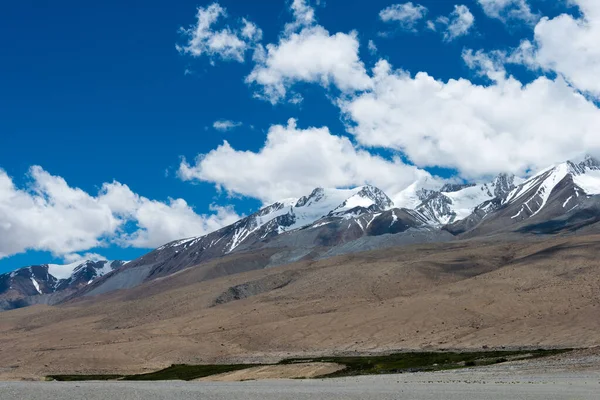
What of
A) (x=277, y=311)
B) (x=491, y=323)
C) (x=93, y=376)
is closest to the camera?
(x=93, y=376)

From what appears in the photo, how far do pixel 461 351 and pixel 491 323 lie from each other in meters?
21.8

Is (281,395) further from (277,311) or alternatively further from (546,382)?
(277,311)

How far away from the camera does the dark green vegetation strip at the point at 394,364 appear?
67000mm

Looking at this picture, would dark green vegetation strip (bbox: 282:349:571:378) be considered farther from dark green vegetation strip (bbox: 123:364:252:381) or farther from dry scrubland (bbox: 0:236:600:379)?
dark green vegetation strip (bbox: 123:364:252:381)

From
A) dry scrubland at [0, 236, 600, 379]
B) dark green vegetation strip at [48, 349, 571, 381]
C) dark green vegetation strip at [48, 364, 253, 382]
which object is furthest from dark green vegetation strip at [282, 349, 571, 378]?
dark green vegetation strip at [48, 364, 253, 382]

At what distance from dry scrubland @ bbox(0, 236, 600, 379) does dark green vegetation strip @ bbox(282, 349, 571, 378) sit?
8.93m

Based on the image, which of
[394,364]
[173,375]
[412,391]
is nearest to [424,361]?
[394,364]

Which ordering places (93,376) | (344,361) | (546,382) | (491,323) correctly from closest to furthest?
1. (546,382)
2. (344,361)
3. (93,376)
4. (491,323)

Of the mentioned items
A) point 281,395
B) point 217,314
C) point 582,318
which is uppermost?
point 217,314

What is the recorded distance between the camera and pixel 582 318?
96312 mm

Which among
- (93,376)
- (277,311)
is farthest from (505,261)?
(93,376)

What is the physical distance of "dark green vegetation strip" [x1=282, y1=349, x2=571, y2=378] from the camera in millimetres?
66312

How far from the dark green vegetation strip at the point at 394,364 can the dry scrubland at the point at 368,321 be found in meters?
7.87

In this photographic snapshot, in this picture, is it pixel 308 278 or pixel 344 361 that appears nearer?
pixel 344 361
